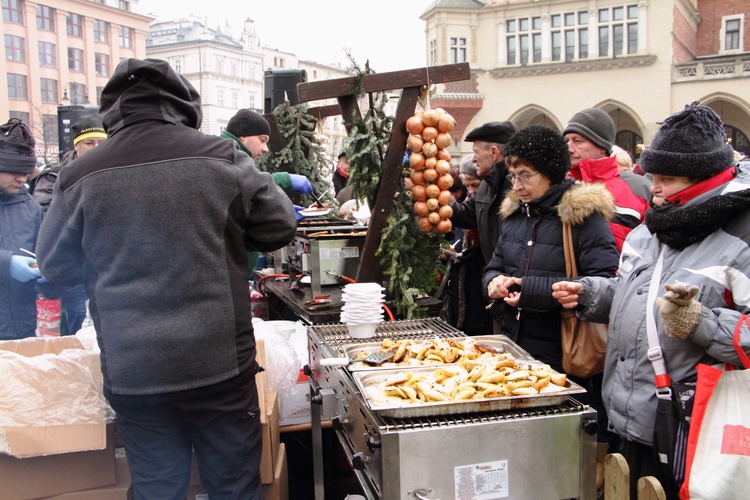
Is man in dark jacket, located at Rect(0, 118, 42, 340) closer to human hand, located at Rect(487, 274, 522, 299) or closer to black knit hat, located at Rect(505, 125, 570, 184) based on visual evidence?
human hand, located at Rect(487, 274, 522, 299)

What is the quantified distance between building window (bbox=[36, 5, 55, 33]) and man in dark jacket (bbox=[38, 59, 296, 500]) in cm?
5262

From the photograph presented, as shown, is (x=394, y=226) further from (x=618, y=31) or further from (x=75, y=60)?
(x=75, y=60)

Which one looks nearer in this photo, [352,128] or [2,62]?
[352,128]

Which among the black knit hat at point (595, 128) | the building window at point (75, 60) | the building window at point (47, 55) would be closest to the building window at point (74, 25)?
the building window at point (75, 60)

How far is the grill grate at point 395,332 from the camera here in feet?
9.23

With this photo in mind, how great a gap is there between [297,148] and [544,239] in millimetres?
4091

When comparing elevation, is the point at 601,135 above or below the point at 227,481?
above

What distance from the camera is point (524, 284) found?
113 inches

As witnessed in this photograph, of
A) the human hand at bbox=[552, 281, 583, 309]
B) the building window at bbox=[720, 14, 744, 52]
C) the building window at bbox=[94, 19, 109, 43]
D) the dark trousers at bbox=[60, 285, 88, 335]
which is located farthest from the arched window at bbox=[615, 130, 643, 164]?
the building window at bbox=[94, 19, 109, 43]

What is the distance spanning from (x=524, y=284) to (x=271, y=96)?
5.93 metres

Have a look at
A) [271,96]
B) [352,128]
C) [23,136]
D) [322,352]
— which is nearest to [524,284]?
[322,352]

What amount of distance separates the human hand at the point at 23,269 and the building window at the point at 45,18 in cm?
5095

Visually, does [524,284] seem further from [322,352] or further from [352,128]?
[352,128]

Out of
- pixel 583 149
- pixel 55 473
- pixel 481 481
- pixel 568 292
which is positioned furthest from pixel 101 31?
pixel 481 481
